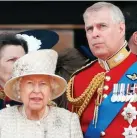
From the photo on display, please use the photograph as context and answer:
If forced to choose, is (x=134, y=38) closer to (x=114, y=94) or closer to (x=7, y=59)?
(x=114, y=94)

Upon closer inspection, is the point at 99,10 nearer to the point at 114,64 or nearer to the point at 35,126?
the point at 114,64

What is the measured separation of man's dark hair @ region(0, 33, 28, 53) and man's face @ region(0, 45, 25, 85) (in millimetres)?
27

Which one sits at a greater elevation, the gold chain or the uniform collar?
the uniform collar

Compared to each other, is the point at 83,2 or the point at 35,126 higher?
the point at 83,2

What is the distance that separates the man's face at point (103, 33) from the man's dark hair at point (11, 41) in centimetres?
52

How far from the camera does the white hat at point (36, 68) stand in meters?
3.38

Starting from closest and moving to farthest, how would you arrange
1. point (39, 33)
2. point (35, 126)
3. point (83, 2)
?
point (35, 126), point (39, 33), point (83, 2)

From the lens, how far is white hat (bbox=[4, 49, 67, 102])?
338cm

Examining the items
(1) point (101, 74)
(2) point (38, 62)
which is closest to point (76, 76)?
(1) point (101, 74)

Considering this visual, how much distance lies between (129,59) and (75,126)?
50 centimetres

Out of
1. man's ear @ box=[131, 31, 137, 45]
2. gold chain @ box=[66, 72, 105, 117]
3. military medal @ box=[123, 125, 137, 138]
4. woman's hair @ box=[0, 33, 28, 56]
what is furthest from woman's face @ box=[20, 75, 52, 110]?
man's ear @ box=[131, 31, 137, 45]

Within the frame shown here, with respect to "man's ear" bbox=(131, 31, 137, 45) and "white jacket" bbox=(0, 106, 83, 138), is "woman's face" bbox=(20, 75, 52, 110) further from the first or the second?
"man's ear" bbox=(131, 31, 137, 45)

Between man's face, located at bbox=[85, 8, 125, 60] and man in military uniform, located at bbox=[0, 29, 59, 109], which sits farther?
man in military uniform, located at bbox=[0, 29, 59, 109]

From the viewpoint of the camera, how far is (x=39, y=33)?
13.8 feet
